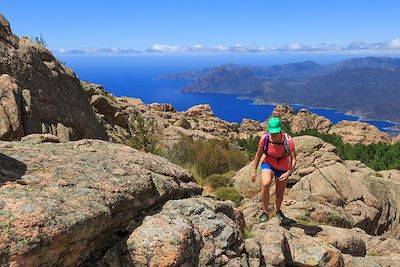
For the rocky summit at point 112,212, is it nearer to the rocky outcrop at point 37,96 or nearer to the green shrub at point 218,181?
the rocky outcrop at point 37,96

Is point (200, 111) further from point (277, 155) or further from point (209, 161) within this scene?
point (277, 155)

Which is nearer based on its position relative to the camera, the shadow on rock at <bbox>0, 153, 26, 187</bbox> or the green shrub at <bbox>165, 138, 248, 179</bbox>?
the shadow on rock at <bbox>0, 153, 26, 187</bbox>

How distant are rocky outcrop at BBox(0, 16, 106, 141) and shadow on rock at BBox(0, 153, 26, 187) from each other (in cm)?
572

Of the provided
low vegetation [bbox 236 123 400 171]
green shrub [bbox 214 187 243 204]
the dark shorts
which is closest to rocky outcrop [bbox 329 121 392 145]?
low vegetation [bbox 236 123 400 171]

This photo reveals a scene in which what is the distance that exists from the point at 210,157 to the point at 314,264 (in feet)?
63.1

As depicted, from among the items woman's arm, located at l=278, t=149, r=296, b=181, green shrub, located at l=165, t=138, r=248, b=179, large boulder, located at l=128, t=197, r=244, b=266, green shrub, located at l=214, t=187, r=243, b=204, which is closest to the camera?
large boulder, located at l=128, t=197, r=244, b=266

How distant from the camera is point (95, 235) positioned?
6762 millimetres

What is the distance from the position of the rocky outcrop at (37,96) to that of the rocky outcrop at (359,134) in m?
79.3

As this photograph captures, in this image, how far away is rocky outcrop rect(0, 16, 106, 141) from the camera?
13607 millimetres

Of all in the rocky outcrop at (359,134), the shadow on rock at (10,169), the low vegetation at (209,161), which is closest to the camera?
the shadow on rock at (10,169)

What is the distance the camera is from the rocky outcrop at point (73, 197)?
18.5ft

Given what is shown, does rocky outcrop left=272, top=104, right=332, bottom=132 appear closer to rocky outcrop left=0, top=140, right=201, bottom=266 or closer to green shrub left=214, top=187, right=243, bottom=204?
green shrub left=214, top=187, right=243, bottom=204

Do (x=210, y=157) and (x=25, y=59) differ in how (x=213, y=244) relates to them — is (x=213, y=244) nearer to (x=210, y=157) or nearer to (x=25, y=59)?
(x=25, y=59)

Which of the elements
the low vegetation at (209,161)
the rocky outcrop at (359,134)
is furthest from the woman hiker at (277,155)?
the rocky outcrop at (359,134)
